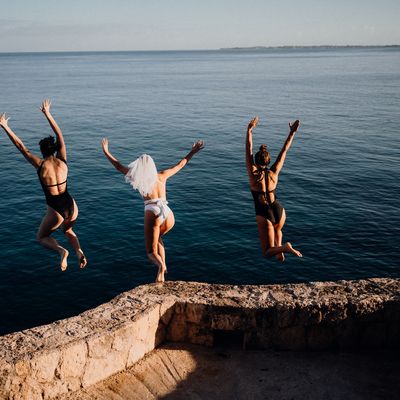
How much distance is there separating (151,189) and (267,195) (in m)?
2.44

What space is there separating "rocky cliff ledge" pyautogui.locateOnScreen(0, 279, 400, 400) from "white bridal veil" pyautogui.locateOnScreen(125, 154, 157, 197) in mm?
2216

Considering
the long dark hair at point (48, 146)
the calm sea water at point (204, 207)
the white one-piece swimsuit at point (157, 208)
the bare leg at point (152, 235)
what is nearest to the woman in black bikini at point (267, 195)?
the white one-piece swimsuit at point (157, 208)

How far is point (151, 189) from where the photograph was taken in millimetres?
8289

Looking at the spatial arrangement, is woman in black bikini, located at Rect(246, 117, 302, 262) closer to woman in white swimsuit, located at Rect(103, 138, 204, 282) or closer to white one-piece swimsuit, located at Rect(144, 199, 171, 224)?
woman in white swimsuit, located at Rect(103, 138, 204, 282)

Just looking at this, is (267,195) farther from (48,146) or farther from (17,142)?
(17,142)

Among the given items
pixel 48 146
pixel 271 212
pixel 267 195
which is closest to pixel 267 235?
pixel 271 212

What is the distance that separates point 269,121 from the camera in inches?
1823

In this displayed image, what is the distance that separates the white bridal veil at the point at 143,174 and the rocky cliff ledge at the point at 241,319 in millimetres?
2216

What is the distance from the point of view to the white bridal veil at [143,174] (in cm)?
804

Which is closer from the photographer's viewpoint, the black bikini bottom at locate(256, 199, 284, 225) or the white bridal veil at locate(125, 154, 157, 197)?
the white bridal veil at locate(125, 154, 157, 197)

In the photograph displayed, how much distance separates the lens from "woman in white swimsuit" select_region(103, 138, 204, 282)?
8.05 meters

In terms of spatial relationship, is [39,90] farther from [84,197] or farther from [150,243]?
[150,243]

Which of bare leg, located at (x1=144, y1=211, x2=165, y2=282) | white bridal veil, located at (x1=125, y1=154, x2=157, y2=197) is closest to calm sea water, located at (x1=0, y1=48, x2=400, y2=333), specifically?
bare leg, located at (x1=144, y1=211, x2=165, y2=282)

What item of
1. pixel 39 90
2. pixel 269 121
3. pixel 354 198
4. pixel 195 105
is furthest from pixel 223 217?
pixel 39 90
